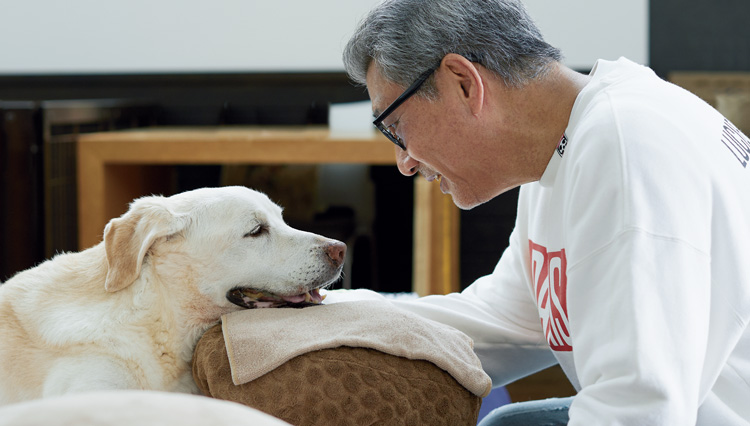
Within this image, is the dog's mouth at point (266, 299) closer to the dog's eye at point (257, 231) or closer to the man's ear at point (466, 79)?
the dog's eye at point (257, 231)

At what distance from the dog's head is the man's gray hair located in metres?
0.33

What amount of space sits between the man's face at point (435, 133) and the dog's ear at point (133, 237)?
388 millimetres

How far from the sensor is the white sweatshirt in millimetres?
797

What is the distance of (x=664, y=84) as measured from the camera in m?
1.04

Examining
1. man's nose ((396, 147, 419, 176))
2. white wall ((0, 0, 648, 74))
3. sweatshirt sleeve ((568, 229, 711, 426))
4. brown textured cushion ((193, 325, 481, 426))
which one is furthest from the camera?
white wall ((0, 0, 648, 74))

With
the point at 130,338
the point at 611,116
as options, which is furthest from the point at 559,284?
the point at 130,338

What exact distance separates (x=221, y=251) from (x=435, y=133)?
40cm

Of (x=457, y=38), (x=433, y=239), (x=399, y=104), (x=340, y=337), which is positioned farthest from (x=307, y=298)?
(x=433, y=239)

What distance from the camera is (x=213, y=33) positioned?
3.74m

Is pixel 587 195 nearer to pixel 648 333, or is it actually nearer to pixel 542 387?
pixel 648 333

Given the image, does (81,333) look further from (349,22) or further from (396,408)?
(349,22)

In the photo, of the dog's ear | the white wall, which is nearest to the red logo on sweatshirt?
the dog's ear

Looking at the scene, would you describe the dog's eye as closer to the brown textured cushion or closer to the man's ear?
the brown textured cushion

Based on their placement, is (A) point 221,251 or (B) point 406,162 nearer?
(A) point 221,251
